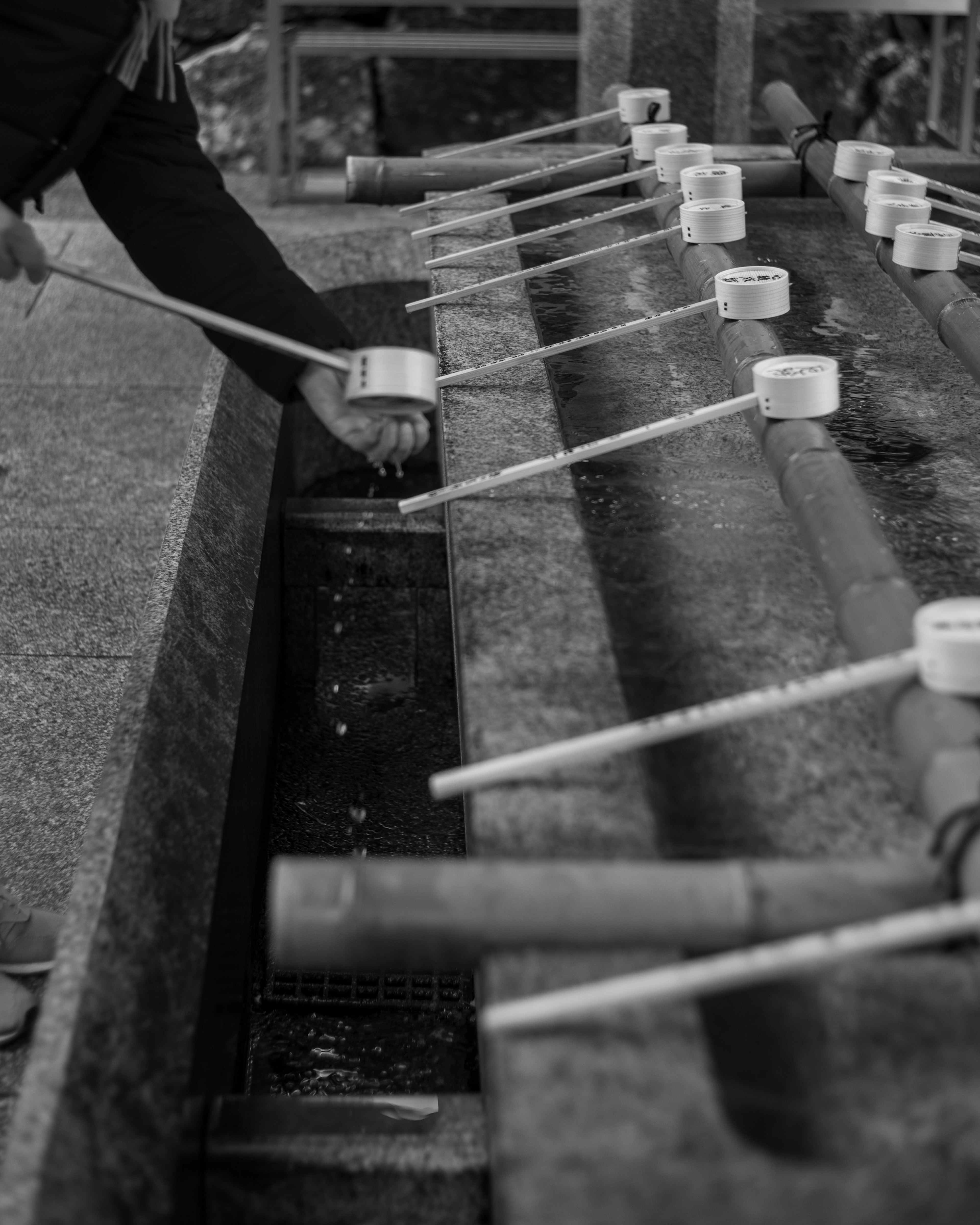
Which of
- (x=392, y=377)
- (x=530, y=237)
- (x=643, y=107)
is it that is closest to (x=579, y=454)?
(x=392, y=377)

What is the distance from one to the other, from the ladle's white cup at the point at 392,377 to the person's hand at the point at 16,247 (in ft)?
1.51

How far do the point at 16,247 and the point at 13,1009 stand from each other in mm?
1212

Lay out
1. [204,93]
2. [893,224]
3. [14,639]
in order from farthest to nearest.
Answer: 1. [204,93]
2. [14,639]
3. [893,224]

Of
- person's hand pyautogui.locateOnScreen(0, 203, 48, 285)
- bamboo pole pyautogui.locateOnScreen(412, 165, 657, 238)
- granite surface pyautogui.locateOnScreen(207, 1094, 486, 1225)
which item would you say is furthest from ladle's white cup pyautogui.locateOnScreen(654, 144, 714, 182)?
granite surface pyautogui.locateOnScreen(207, 1094, 486, 1225)

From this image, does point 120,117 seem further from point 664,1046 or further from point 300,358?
A: point 664,1046

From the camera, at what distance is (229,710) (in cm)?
253

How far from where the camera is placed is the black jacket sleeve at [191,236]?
7.68ft

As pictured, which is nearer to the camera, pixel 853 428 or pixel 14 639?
pixel 853 428

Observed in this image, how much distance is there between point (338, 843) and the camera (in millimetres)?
3648

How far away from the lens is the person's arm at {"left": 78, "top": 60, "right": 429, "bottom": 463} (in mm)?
2322

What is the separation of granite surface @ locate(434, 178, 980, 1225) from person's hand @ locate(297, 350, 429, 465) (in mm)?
91

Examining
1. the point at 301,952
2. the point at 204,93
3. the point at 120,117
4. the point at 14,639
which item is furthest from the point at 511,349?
the point at 204,93

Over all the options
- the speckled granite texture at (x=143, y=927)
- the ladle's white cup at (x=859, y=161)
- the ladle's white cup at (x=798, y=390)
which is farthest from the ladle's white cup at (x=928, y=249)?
the speckled granite texture at (x=143, y=927)

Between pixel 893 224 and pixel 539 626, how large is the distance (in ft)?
5.32
